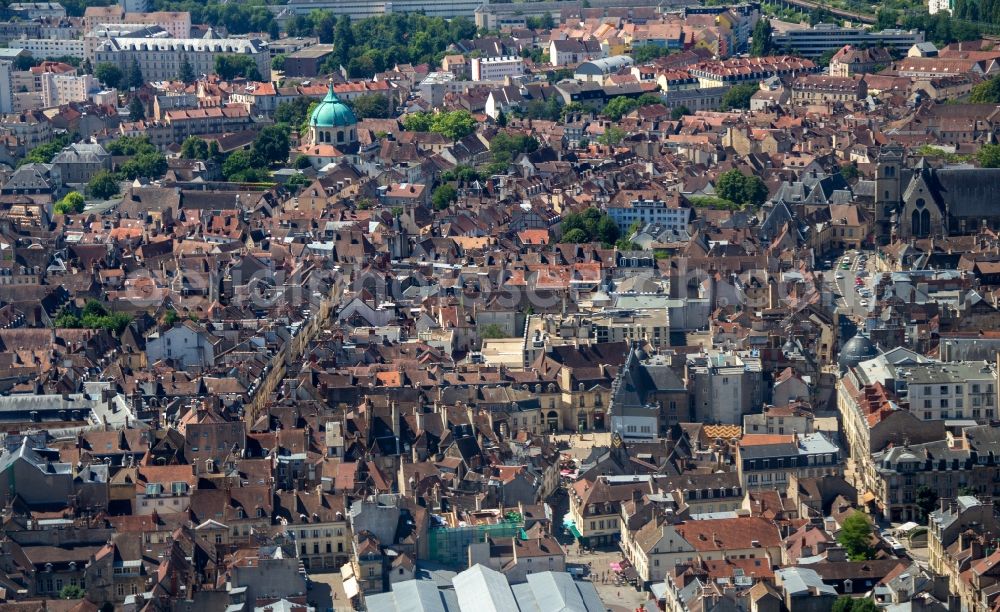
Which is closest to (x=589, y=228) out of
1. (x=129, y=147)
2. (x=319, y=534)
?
(x=129, y=147)

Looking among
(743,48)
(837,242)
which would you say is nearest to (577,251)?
(837,242)

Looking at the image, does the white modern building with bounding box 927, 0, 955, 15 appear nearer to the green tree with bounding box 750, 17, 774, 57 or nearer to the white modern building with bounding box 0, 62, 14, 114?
the green tree with bounding box 750, 17, 774, 57

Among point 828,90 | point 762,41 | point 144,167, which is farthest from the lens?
point 762,41

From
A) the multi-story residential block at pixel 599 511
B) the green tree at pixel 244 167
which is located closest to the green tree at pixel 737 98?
the green tree at pixel 244 167

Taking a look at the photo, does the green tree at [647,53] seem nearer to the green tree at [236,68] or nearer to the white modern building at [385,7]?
the green tree at [236,68]

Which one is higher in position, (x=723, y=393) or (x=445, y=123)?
(x=723, y=393)

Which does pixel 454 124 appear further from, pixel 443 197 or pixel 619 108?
pixel 443 197
